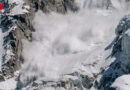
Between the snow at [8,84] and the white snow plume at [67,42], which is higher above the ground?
the white snow plume at [67,42]

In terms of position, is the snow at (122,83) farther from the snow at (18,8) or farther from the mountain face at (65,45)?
the snow at (18,8)

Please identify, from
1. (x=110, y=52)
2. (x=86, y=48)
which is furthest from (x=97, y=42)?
(x=110, y=52)

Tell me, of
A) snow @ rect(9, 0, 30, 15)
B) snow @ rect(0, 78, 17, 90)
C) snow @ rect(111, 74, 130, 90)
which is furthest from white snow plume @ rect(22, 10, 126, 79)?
snow @ rect(111, 74, 130, 90)

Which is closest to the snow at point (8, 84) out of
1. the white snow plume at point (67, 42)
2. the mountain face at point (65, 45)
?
the mountain face at point (65, 45)

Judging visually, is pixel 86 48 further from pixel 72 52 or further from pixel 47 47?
pixel 47 47

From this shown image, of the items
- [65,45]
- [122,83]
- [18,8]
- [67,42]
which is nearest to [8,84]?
[65,45]

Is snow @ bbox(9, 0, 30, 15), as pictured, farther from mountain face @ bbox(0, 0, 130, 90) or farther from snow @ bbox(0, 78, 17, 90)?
snow @ bbox(0, 78, 17, 90)

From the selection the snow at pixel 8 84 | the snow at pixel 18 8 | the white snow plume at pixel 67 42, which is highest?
the snow at pixel 18 8

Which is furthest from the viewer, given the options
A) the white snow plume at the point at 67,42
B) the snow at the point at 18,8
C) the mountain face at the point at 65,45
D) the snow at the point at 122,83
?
the snow at the point at 18,8
